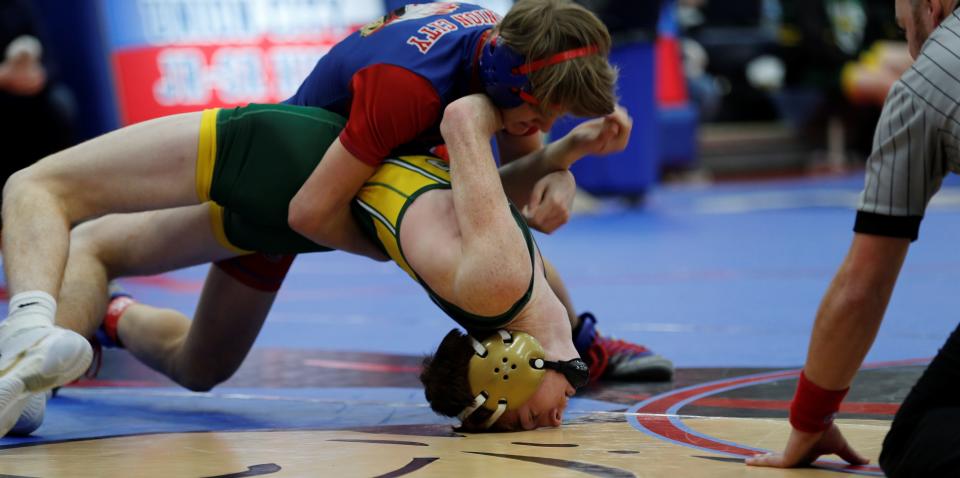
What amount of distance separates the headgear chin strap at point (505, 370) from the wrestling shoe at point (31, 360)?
0.91m

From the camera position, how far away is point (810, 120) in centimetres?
1324

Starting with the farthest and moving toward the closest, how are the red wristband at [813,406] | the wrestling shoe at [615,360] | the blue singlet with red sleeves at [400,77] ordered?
the wrestling shoe at [615,360]
the blue singlet with red sleeves at [400,77]
the red wristband at [813,406]

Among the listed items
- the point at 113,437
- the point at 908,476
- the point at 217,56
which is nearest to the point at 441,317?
the point at 113,437

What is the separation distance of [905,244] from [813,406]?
0.36m

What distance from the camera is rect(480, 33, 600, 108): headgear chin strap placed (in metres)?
2.92

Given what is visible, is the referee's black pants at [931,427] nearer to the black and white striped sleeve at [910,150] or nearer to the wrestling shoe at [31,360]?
the black and white striped sleeve at [910,150]

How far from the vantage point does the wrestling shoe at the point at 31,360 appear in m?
2.64

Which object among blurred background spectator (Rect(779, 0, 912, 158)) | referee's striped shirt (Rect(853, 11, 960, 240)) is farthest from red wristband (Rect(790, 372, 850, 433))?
blurred background spectator (Rect(779, 0, 912, 158))

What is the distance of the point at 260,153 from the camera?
3.12 m

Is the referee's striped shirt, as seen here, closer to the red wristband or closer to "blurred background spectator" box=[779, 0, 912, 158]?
the red wristband

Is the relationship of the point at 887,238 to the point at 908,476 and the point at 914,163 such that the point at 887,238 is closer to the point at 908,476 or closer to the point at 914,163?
the point at 914,163

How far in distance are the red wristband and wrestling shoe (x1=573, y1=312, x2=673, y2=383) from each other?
129 cm

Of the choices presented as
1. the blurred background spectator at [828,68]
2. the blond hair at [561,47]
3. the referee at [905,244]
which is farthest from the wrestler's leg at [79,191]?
the blurred background spectator at [828,68]

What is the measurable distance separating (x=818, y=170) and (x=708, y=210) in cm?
390
